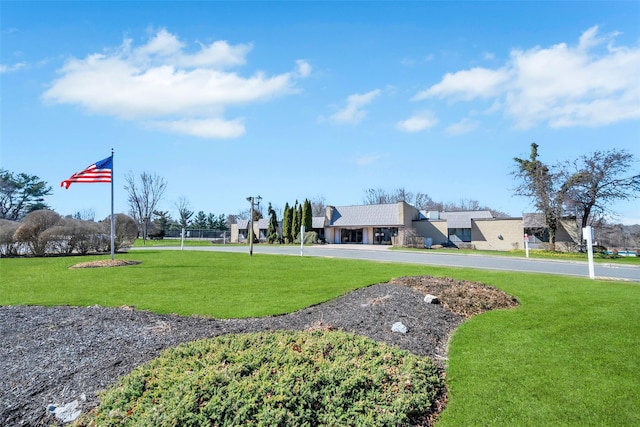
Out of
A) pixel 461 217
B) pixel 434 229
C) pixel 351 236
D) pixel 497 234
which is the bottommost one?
pixel 351 236

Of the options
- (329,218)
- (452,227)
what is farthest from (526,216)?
(329,218)

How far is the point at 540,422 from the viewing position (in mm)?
3436

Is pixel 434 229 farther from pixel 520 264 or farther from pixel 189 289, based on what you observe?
pixel 189 289

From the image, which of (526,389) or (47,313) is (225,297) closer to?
(47,313)

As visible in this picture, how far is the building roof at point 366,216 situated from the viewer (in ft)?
143

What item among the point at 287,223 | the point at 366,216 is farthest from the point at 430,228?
the point at 287,223

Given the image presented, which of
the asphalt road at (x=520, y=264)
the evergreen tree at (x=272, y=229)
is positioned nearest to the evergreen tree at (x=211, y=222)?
the evergreen tree at (x=272, y=229)

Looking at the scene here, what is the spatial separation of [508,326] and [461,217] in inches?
1422

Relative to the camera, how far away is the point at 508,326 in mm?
6277

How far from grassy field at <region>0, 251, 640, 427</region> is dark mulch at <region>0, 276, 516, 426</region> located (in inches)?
21.0

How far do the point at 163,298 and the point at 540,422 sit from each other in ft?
24.2

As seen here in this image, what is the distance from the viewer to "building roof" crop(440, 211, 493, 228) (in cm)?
3909

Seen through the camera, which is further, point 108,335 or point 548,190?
point 548,190

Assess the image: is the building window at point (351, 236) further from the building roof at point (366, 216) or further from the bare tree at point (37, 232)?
the bare tree at point (37, 232)
